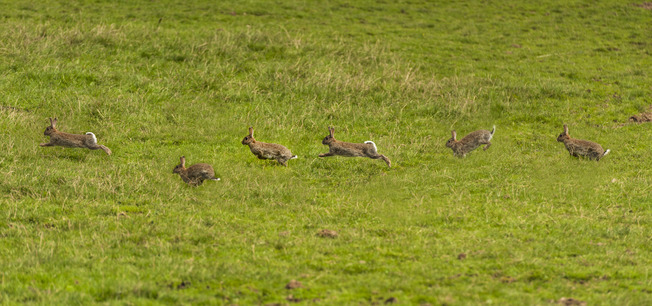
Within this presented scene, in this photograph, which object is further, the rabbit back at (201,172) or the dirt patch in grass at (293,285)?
the rabbit back at (201,172)

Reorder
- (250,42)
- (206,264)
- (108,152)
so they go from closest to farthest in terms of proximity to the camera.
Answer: (206,264), (108,152), (250,42)

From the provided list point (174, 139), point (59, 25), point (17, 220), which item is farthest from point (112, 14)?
point (17, 220)

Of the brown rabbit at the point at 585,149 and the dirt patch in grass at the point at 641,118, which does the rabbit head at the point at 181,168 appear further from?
the dirt patch in grass at the point at 641,118

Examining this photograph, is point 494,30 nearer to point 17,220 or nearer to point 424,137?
point 424,137

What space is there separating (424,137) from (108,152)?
791 cm

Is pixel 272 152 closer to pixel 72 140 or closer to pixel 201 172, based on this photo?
pixel 201 172

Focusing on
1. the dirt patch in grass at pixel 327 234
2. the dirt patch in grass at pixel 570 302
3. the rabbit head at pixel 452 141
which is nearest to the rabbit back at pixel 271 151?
the rabbit head at pixel 452 141

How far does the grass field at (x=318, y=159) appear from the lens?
933 cm

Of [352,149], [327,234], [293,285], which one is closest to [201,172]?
[327,234]

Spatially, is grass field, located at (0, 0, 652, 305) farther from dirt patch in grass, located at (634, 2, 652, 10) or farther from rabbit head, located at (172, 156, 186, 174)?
dirt patch in grass, located at (634, 2, 652, 10)

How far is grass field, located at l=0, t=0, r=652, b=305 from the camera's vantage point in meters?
9.33

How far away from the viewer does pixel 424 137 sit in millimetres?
17969

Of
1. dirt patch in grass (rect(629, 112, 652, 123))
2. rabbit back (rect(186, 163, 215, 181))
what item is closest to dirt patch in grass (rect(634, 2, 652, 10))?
dirt patch in grass (rect(629, 112, 652, 123))

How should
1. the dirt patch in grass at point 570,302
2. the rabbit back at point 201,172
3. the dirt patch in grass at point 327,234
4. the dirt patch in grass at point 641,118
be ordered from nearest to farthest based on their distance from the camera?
1. the dirt patch in grass at point 570,302
2. the dirt patch in grass at point 327,234
3. the rabbit back at point 201,172
4. the dirt patch in grass at point 641,118
